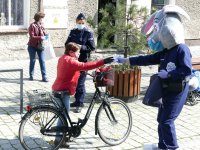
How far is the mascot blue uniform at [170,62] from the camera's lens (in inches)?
174

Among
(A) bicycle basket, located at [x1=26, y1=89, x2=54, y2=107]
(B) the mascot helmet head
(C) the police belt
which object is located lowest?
(A) bicycle basket, located at [x1=26, y1=89, x2=54, y2=107]

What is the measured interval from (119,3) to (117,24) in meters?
0.42

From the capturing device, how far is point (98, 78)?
5.04 metres

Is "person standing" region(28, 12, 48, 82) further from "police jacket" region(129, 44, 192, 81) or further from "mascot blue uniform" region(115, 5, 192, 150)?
"police jacket" region(129, 44, 192, 81)

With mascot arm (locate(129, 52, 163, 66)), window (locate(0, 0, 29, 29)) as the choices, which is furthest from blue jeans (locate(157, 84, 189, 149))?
window (locate(0, 0, 29, 29))

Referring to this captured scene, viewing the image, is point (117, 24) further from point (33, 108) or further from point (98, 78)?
point (33, 108)

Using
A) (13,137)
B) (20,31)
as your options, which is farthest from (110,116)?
(20,31)

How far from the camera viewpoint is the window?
11219mm

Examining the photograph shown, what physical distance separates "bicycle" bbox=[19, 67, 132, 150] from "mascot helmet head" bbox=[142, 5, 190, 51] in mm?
800

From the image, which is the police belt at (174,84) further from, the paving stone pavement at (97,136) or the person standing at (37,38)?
the person standing at (37,38)

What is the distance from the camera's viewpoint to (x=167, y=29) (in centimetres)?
457

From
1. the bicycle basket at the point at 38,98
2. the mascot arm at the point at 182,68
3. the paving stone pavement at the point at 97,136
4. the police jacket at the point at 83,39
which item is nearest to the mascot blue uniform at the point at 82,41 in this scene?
the police jacket at the point at 83,39

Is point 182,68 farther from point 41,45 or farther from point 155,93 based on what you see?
point 41,45

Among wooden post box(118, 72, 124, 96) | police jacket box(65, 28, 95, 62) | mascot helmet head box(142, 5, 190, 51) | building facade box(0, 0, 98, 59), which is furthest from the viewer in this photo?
building facade box(0, 0, 98, 59)
